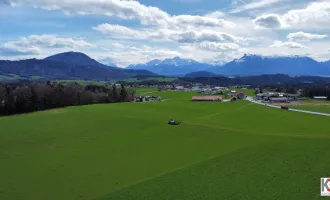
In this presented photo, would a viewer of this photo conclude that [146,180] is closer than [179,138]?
Yes

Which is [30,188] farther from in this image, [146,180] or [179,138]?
[179,138]

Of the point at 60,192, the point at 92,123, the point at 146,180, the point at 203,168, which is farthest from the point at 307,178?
the point at 92,123

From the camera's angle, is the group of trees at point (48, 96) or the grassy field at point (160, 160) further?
the group of trees at point (48, 96)

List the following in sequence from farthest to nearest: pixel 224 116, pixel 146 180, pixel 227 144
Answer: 1. pixel 224 116
2. pixel 227 144
3. pixel 146 180

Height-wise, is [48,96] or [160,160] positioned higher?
[48,96]

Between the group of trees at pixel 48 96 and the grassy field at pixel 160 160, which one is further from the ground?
the group of trees at pixel 48 96
